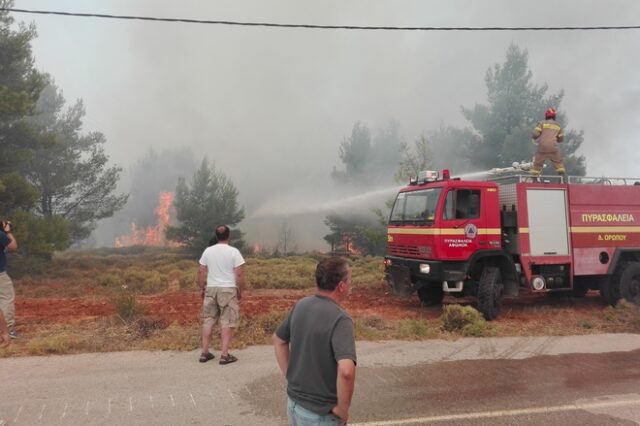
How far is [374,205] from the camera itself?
21250mm

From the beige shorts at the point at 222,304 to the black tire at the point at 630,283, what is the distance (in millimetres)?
7970

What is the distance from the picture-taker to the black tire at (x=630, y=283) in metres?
9.42

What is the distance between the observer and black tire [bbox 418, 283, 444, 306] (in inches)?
391

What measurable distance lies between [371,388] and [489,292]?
4.28m

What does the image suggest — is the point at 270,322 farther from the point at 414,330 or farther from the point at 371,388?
the point at 371,388

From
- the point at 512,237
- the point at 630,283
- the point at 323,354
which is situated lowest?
the point at 630,283

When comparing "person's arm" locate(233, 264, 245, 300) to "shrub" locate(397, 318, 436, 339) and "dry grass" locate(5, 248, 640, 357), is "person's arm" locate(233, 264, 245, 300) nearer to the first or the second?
"dry grass" locate(5, 248, 640, 357)

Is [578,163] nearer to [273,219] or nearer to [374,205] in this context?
[374,205]

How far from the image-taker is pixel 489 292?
27.5 ft

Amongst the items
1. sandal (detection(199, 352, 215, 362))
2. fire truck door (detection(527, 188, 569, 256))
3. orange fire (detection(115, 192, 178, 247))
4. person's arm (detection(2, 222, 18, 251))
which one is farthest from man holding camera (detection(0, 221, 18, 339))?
orange fire (detection(115, 192, 178, 247))

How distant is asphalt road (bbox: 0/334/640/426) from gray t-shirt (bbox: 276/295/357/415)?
6.35ft

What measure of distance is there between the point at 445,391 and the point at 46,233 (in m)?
14.4

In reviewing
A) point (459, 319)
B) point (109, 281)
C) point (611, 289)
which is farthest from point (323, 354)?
point (109, 281)

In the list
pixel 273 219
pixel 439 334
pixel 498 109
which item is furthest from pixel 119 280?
pixel 273 219
